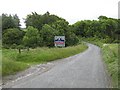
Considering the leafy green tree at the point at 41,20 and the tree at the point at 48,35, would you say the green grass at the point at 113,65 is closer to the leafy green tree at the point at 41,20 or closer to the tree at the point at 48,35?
the tree at the point at 48,35

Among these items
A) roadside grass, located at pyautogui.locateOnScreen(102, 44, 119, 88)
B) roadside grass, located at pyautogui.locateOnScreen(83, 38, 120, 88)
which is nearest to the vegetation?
roadside grass, located at pyautogui.locateOnScreen(83, 38, 120, 88)

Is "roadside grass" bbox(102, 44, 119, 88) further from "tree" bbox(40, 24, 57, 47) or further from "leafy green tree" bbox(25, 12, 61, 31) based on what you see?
"leafy green tree" bbox(25, 12, 61, 31)

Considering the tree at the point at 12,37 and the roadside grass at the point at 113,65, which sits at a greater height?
the tree at the point at 12,37

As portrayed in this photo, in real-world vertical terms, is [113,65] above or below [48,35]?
below

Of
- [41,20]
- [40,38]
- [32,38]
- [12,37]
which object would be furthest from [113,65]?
[41,20]

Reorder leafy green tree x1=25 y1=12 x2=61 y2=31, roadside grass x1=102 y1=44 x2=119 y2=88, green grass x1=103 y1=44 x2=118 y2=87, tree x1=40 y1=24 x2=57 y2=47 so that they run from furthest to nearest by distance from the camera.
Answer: leafy green tree x1=25 y1=12 x2=61 y2=31 → tree x1=40 y1=24 x2=57 y2=47 → green grass x1=103 y1=44 x2=118 y2=87 → roadside grass x1=102 y1=44 x2=119 y2=88

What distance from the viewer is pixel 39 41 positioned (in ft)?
211

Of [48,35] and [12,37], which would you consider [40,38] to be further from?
[12,37]

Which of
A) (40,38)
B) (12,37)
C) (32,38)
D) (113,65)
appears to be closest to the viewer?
(113,65)

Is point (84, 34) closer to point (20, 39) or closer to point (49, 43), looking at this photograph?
point (20, 39)

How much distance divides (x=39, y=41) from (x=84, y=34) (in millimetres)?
85140

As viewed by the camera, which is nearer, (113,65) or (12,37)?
(113,65)

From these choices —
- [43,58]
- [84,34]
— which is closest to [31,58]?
[43,58]

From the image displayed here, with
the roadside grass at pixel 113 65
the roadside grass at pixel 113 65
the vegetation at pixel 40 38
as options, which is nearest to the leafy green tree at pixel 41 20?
the vegetation at pixel 40 38
